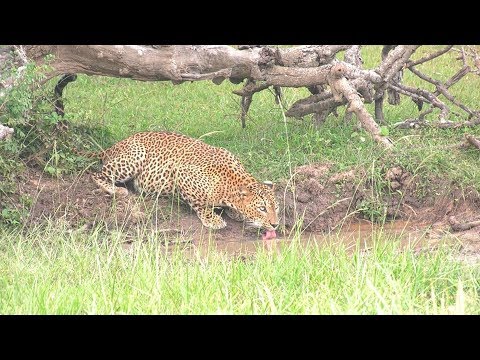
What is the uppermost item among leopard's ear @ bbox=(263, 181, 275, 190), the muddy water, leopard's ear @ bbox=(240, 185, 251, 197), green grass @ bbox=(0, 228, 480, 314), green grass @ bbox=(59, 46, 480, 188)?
A: green grass @ bbox=(59, 46, 480, 188)

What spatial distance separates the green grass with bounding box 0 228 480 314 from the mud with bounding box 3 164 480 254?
74.3 inches

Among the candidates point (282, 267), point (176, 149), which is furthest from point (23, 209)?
point (282, 267)

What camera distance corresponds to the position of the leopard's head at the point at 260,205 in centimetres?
823

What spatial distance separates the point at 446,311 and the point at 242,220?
4.51 metres

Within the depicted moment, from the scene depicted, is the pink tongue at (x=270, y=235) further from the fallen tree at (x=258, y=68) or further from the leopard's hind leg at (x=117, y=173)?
the leopard's hind leg at (x=117, y=173)

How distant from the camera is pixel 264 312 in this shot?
4.39 meters

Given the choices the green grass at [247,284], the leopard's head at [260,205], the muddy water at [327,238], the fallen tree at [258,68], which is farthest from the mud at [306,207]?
the green grass at [247,284]

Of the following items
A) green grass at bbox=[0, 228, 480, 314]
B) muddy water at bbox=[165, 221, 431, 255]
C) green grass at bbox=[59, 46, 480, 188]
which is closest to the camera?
green grass at bbox=[0, 228, 480, 314]

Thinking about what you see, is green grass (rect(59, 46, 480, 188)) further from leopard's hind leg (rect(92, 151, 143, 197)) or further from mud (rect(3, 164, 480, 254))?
leopard's hind leg (rect(92, 151, 143, 197))

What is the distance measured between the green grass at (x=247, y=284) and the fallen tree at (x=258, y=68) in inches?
109

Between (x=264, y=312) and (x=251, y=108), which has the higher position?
(x=251, y=108)

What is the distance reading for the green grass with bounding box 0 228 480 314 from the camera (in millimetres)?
4520

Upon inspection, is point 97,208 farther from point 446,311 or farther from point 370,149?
point 446,311

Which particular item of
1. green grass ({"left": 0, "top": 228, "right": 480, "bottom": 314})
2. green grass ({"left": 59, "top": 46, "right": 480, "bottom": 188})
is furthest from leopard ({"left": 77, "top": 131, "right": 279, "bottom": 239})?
green grass ({"left": 0, "top": 228, "right": 480, "bottom": 314})
